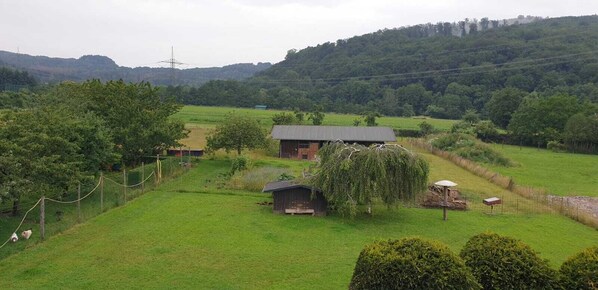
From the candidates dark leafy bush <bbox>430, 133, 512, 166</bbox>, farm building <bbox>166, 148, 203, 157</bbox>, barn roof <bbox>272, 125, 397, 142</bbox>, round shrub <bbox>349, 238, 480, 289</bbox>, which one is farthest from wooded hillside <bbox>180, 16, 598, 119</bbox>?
round shrub <bbox>349, 238, 480, 289</bbox>

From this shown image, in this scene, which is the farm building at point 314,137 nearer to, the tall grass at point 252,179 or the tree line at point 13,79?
the tall grass at point 252,179

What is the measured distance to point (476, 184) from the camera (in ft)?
103

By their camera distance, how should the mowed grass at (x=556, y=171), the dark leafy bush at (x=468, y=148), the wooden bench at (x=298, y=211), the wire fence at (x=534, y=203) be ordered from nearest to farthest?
the wooden bench at (x=298, y=211) < the wire fence at (x=534, y=203) < the mowed grass at (x=556, y=171) < the dark leafy bush at (x=468, y=148)

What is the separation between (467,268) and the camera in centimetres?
1009

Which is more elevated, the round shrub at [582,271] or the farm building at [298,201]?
the round shrub at [582,271]

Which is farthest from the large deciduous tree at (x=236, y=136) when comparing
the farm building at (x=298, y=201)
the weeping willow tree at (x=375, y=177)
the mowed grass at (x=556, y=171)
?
A: the mowed grass at (x=556, y=171)

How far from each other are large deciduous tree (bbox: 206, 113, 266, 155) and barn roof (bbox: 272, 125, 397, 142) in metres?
3.27

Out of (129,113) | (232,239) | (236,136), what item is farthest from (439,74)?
(232,239)

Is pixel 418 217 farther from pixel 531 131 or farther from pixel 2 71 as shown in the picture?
pixel 2 71

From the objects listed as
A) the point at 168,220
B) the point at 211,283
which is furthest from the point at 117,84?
the point at 211,283

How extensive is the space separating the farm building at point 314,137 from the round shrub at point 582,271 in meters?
29.6

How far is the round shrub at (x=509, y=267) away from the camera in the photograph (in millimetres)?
10234

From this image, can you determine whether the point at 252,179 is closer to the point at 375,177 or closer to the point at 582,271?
the point at 375,177

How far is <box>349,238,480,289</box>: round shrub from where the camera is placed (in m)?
9.76
